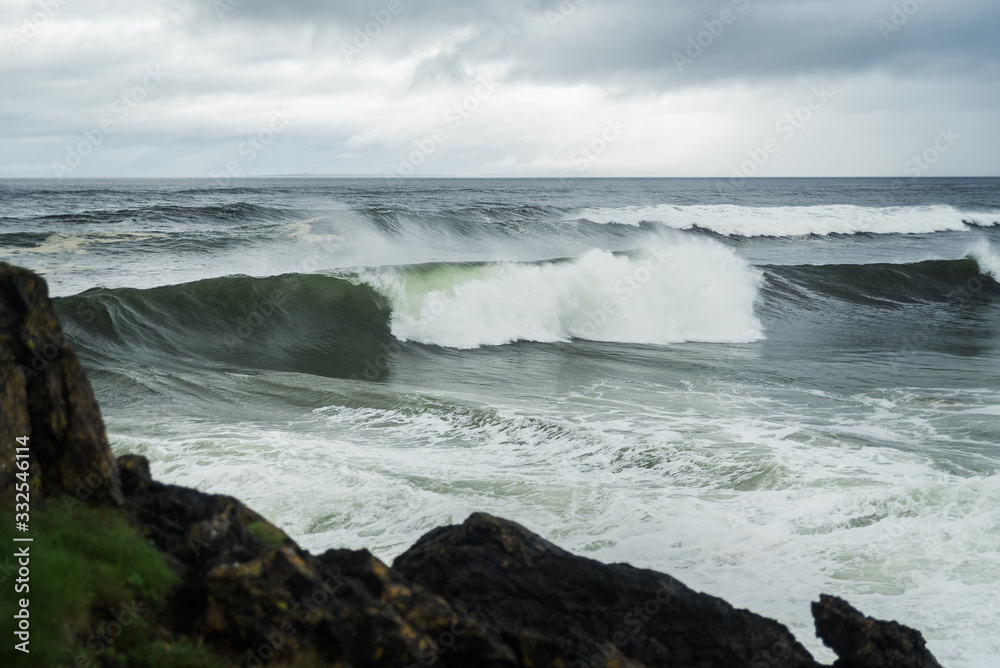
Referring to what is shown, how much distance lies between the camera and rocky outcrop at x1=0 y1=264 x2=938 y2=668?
3.21 meters

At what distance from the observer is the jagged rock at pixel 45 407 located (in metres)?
3.66

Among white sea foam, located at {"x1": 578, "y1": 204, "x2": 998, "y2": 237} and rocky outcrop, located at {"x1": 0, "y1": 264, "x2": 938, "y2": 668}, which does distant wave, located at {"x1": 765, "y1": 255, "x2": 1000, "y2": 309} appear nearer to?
white sea foam, located at {"x1": 578, "y1": 204, "x2": 998, "y2": 237}

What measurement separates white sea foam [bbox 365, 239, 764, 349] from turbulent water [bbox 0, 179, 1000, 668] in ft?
0.26

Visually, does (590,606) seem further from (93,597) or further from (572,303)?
(572,303)

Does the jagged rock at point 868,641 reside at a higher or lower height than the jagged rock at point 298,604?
lower

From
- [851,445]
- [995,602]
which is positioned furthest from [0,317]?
[851,445]

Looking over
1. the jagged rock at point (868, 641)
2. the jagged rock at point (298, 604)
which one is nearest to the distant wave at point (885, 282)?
the jagged rock at point (868, 641)

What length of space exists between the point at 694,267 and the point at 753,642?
1848 cm

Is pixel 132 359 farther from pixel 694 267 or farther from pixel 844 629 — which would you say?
pixel 694 267

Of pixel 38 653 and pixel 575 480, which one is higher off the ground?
pixel 38 653

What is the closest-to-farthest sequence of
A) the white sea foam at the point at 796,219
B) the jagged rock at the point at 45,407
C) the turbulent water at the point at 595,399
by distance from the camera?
the jagged rock at the point at 45,407, the turbulent water at the point at 595,399, the white sea foam at the point at 796,219

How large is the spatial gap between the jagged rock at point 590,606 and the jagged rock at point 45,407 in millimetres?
1609

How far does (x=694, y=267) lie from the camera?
21.5m

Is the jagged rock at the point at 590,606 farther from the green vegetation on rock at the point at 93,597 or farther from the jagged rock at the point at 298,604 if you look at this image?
the green vegetation on rock at the point at 93,597
